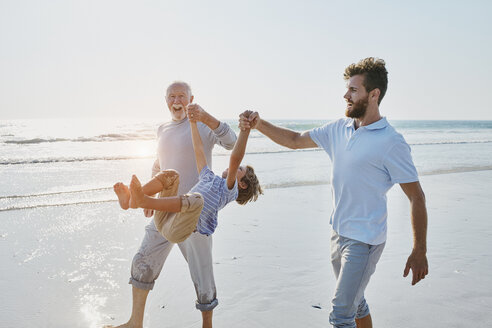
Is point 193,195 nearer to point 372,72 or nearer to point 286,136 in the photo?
point 286,136

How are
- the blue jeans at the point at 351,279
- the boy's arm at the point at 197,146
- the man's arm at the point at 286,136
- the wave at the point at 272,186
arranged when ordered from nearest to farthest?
1. the blue jeans at the point at 351,279
2. the boy's arm at the point at 197,146
3. the man's arm at the point at 286,136
4. the wave at the point at 272,186

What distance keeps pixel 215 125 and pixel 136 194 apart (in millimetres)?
1032

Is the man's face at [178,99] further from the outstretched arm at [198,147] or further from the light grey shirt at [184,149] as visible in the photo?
the outstretched arm at [198,147]

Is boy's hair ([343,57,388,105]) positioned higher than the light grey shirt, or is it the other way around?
boy's hair ([343,57,388,105])

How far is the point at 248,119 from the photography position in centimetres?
333

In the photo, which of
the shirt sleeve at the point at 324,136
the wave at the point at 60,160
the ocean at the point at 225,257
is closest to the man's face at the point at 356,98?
the shirt sleeve at the point at 324,136

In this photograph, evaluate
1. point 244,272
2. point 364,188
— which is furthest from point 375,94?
point 244,272

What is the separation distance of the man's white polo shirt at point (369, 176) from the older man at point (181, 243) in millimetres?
1067

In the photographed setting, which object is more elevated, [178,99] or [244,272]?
[178,99]

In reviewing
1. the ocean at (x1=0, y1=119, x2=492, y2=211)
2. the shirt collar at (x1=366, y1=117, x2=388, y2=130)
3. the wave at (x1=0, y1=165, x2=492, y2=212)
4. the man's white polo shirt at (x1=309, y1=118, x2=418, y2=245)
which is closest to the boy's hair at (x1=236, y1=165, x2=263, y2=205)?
the man's white polo shirt at (x1=309, y1=118, x2=418, y2=245)

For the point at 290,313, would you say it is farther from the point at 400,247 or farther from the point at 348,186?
the point at 400,247

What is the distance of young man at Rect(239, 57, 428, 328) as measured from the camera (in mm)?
2877

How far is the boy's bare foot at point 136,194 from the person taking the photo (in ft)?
8.72

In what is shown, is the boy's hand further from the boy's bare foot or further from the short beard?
the short beard
